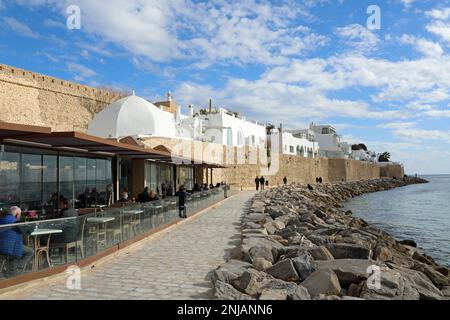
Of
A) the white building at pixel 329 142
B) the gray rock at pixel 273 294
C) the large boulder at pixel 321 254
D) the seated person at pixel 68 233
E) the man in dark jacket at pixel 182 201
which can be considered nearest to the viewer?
the gray rock at pixel 273 294

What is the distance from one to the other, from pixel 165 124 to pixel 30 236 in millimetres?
12702

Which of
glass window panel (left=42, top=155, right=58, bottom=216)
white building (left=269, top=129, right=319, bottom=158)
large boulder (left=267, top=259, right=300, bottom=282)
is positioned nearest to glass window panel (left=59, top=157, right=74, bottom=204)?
glass window panel (left=42, top=155, right=58, bottom=216)

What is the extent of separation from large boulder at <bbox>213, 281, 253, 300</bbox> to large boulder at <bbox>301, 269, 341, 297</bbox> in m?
1.06

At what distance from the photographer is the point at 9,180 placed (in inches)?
380

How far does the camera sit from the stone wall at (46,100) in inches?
1222

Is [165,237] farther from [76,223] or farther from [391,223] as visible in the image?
[391,223]

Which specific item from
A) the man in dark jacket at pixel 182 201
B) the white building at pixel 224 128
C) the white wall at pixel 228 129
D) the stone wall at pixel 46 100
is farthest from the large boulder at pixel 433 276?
the white wall at pixel 228 129

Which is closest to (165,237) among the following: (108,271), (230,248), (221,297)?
(230,248)

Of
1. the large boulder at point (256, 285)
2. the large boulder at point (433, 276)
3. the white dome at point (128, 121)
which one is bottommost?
the large boulder at point (433, 276)

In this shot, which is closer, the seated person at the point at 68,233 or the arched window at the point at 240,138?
the seated person at the point at 68,233

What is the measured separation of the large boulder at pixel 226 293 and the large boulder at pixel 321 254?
2921 millimetres

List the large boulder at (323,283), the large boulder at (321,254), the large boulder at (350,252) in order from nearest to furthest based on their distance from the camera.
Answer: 1. the large boulder at (323,283)
2. the large boulder at (321,254)
3. the large boulder at (350,252)

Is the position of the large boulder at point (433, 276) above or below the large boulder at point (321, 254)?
below

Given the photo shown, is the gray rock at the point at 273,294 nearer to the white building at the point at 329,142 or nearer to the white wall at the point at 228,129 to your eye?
the white wall at the point at 228,129
